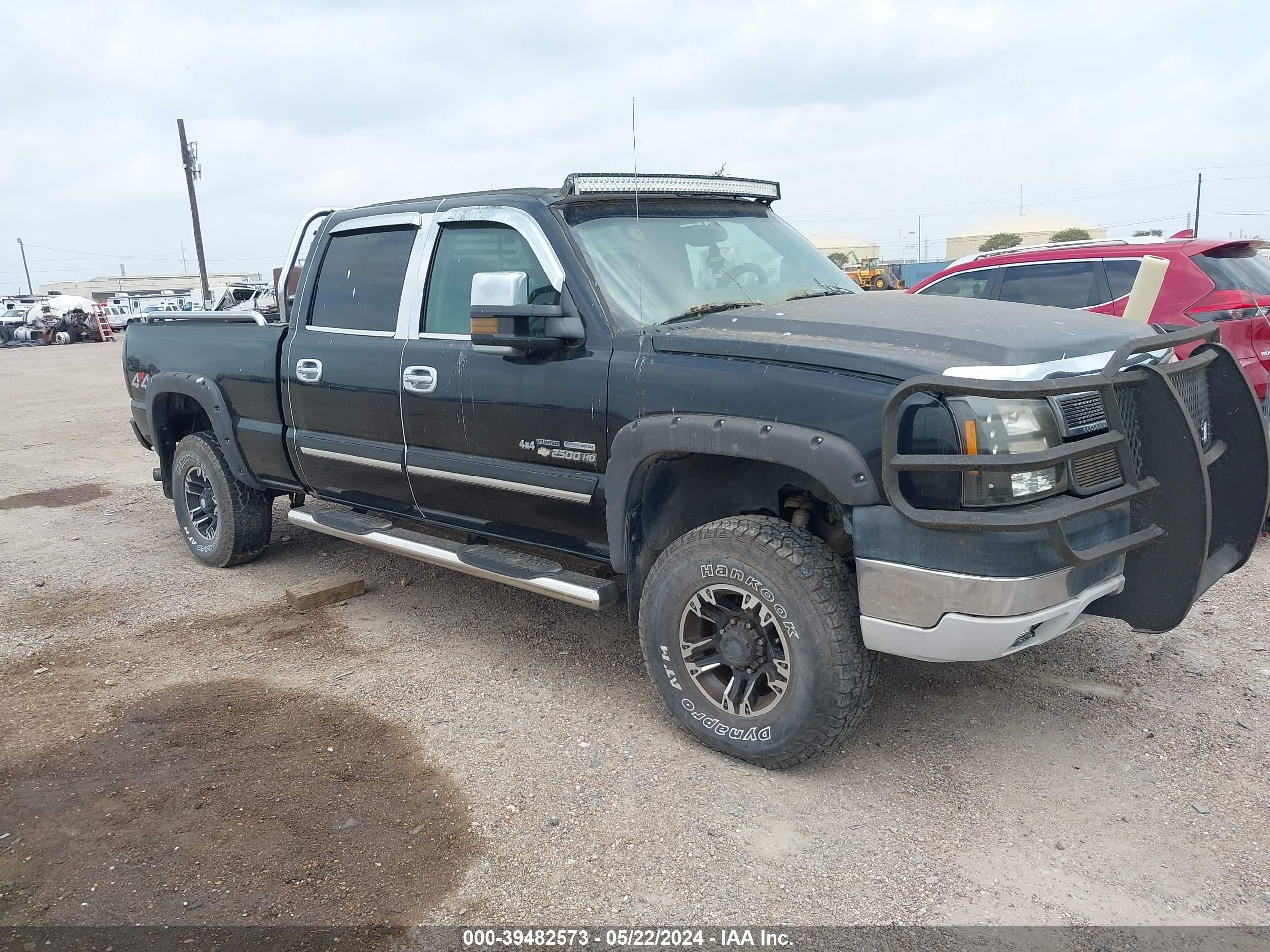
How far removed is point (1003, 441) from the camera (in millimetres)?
2869

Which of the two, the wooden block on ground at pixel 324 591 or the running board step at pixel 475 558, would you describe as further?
the wooden block on ground at pixel 324 591

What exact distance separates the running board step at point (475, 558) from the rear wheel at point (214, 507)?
626 mm

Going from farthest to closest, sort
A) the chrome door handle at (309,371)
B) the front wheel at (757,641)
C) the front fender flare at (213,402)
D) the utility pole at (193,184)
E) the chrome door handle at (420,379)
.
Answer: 1. the utility pole at (193,184)
2. the front fender flare at (213,402)
3. the chrome door handle at (309,371)
4. the chrome door handle at (420,379)
5. the front wheel at (757,641)

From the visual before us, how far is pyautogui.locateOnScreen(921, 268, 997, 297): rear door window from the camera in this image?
834cm

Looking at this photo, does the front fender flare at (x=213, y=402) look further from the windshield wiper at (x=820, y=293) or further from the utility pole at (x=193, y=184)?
the utility pole at (x=193, y=184)

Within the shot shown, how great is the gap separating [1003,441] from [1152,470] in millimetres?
622

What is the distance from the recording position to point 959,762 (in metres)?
3.48

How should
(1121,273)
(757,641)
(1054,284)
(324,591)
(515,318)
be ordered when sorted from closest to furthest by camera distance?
(757,641)
(515,318)
(324,591)
(1121,273)
(1054,284)

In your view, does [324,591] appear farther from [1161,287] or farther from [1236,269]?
[1236,269]

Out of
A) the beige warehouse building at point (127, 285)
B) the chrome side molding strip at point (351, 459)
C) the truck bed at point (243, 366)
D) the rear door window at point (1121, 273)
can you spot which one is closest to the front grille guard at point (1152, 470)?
the chrome side molding strip at point (351, 459)

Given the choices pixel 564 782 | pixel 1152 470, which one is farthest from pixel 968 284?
pixel 564 782

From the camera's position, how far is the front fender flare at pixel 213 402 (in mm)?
5609

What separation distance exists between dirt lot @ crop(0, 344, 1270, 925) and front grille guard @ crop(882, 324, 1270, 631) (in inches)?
27.5

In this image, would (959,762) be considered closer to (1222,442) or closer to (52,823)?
(1222,442)
